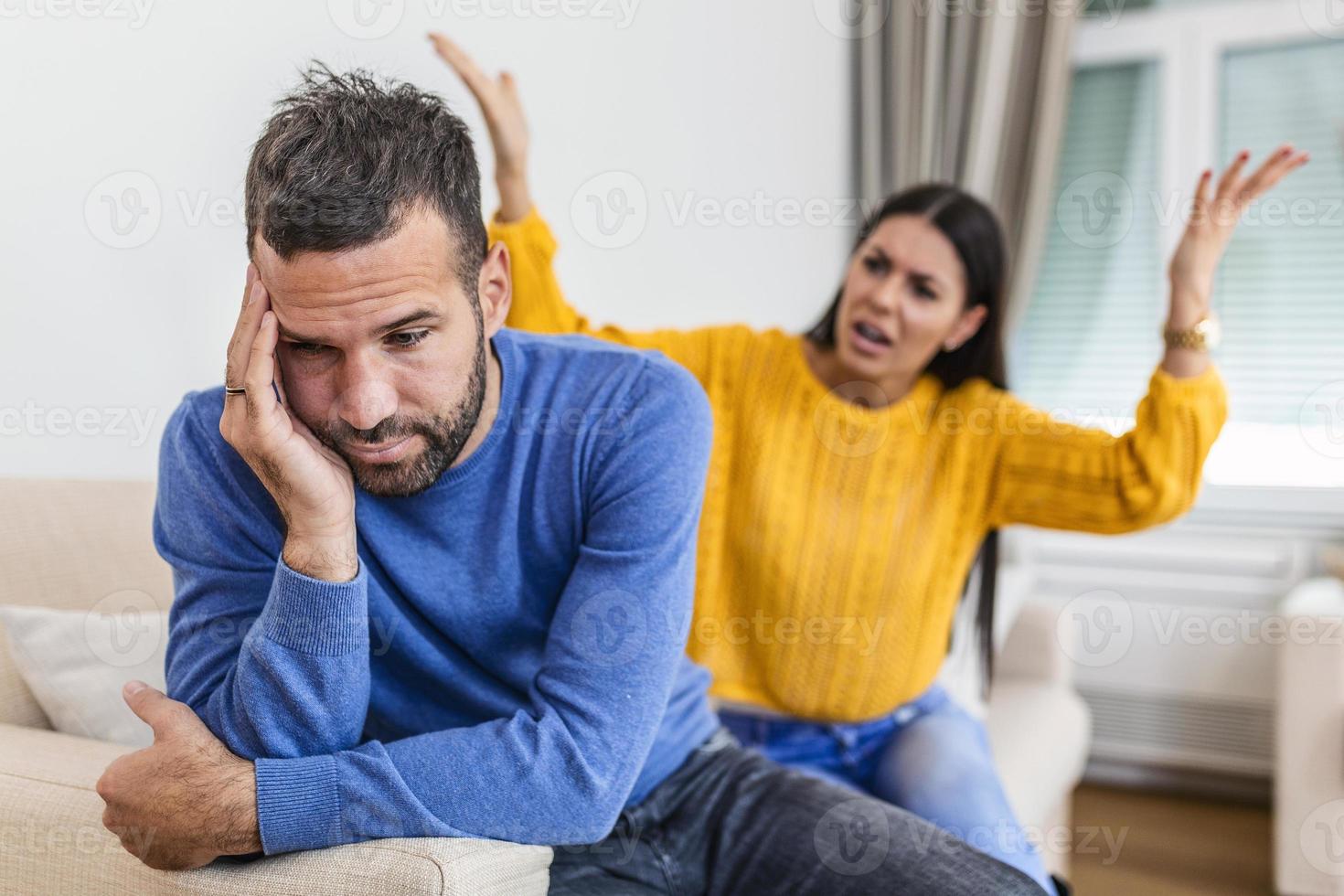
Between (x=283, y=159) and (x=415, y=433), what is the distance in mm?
264

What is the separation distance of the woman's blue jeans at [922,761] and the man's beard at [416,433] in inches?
32.1

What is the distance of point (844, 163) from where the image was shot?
135 inches

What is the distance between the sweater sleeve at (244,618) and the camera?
39.4 inches

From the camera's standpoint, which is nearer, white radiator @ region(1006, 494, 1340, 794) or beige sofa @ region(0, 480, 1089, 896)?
beige sofa @ region(0, 480, 1089, 896)

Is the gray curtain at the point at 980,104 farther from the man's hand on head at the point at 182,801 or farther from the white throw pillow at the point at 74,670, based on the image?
the man's hand on head at the point at 182,801

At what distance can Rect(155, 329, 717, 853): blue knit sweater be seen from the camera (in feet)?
3.27

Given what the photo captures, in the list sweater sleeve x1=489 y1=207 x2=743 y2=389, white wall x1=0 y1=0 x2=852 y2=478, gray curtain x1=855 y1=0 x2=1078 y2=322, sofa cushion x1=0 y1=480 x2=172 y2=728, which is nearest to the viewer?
sofa cushion x1=0 y1=480 x2=172 y2=728

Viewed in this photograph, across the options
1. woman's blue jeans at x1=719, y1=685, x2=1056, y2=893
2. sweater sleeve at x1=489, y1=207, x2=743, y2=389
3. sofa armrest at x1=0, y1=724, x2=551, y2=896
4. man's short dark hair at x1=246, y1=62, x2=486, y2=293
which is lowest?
woman's blue jeans at x1=719, y1=685, x2=1056, y2=893

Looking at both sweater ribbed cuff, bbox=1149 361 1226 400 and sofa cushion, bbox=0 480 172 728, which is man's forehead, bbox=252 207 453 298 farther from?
sweater ribbed cuff, bbox=1149 361 1226 400

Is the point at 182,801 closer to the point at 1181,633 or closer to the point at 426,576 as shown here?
the point at 426,576

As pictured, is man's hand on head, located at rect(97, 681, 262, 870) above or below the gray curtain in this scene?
below

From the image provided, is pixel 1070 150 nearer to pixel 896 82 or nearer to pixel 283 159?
pixel 896 82

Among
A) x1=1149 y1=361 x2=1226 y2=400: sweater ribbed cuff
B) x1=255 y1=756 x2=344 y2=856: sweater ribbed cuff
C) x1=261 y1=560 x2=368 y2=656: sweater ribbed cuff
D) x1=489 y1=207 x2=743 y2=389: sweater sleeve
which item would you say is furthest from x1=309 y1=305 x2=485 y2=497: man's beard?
x1=1149 y1=361 x2=1226 y2=400: sweater ribbed cuff

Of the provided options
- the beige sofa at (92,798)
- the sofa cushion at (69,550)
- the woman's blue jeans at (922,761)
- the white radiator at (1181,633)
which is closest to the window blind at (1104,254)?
the white radiator at (1181,633)
